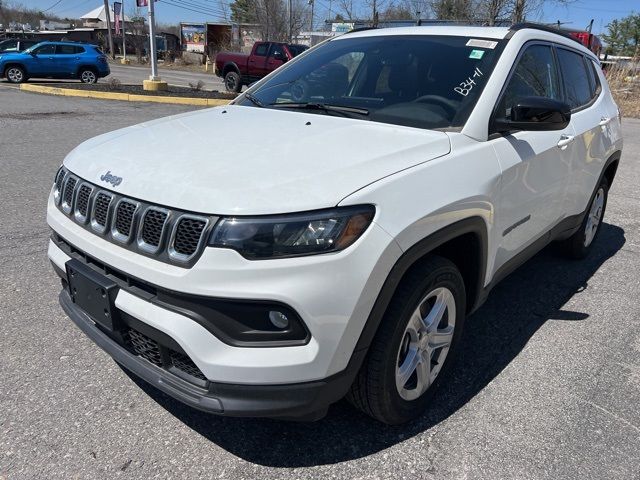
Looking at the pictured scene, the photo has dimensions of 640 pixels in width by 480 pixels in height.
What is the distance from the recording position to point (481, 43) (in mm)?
3225

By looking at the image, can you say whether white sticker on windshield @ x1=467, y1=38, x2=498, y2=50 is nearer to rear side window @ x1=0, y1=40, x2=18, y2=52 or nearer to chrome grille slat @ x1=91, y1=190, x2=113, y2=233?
chrome grille slat @ x1=91, y1=190, x2=113, y2=233

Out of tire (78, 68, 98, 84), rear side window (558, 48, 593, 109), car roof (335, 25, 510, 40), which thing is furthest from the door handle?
tire (78, 68, 98, 84)

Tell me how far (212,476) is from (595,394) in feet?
6.70

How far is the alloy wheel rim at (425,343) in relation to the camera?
98.3 inches

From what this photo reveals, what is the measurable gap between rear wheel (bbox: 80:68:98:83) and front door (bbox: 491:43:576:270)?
74.7 ft

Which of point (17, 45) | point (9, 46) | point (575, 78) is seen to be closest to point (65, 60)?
point (17, 45)

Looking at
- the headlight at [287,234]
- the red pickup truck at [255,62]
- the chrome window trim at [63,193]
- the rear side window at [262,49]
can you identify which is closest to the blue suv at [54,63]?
the red pickup truck at [255,62]

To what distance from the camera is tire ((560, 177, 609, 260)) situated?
186 inches

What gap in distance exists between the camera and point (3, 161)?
295 inches

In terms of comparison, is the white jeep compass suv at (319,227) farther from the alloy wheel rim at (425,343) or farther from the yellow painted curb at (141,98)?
the yellow painted curb at (141,98)

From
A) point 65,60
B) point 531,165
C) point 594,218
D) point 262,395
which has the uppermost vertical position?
point 531,165

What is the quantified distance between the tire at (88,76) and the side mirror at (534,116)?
23298mm

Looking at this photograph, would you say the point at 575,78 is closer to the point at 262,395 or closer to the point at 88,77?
the point at 262,395

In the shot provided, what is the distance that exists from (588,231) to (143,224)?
13.4 ft
